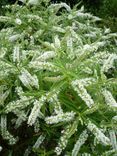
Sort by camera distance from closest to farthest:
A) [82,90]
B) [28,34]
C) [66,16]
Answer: [82,90] < [28,34] < [66,16]

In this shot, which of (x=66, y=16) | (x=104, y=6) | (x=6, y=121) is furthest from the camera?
(x=104, y=6)

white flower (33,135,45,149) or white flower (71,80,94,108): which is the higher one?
white flower (71,80,94,108)

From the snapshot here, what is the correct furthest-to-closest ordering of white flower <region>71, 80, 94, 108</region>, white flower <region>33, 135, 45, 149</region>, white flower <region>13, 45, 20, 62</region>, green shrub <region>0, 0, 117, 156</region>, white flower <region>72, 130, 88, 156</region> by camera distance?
1. white flower <region>13, 45, 20, 62</region>
2. white flower <region>33, 135, 45, 149</region>
3. white flower <region>72, 130, 88, 156</region>
4. green shrub <region>0, 0, 117, 156</region>
5. white flower <region>71, 80, 94, 108</region>

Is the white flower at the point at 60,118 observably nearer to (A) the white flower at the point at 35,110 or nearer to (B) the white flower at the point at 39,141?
(A) the white flower at the point at 35,110

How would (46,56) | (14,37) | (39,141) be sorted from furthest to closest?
(14,37) → (39,141) → (46,56)

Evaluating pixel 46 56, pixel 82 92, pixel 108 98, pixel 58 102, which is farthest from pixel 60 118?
pixel 46 56

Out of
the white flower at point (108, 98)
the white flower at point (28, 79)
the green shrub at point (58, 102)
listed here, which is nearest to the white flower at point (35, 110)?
the green shrub at point (58, 102)

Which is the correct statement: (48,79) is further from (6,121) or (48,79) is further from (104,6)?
(104,6)

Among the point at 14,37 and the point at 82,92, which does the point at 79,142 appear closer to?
the point at 82,92

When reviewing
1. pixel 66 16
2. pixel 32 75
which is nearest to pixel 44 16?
pixel 66 16

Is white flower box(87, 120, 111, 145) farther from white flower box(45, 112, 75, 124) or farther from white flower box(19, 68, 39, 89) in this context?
white flower box(19, 68, 39, 89)

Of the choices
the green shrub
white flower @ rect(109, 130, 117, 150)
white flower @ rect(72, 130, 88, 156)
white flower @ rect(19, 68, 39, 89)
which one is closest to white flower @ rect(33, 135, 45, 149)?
the green shrub
